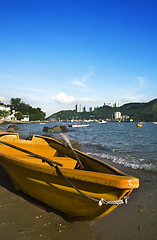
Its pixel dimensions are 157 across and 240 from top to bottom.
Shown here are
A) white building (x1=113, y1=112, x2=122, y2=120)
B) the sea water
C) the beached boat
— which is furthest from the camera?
white building (x1=113, y1=112, x2=122, y2=120)

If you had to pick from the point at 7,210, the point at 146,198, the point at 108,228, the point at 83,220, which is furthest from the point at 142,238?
the point at 7,210

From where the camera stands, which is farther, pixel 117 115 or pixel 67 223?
pixel 117 115

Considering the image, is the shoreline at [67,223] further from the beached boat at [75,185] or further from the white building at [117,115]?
the white building at [117,115]

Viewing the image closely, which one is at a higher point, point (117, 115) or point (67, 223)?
point (117, 115)

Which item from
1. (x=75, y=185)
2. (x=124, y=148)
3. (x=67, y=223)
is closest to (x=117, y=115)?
(x=124, y=148)

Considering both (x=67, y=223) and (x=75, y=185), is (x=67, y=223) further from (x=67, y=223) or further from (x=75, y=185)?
(x=75, y=185)

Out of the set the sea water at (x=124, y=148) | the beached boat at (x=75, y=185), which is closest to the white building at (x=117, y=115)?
the sea water at (x=124, y=148)

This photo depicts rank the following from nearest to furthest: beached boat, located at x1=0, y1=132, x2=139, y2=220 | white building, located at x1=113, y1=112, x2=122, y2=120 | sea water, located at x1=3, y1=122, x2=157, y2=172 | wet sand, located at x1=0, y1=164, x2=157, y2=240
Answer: beached boat, located at x1=0, y1=132, x2=139, y2=220
wet sand, located at x1=0, y1=164, x2=157, y2=240
sea water, located at x1=3, y1=122, x2=157, y2=172
white building, located at x1=113, y1=112, x2=122, y2=120

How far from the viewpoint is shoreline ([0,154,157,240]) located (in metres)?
2.78

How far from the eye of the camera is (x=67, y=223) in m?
3.08

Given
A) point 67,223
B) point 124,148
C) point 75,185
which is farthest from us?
point 124,148

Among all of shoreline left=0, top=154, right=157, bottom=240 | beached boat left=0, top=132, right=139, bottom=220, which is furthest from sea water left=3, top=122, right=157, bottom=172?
beached boat left=0, top=132, right=139, bottom=220

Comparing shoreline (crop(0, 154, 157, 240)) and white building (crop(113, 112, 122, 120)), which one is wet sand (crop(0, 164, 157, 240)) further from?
white building (crop(113, 112, 122, 120))

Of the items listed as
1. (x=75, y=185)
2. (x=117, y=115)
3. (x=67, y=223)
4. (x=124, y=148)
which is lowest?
(x=124, y=148)
